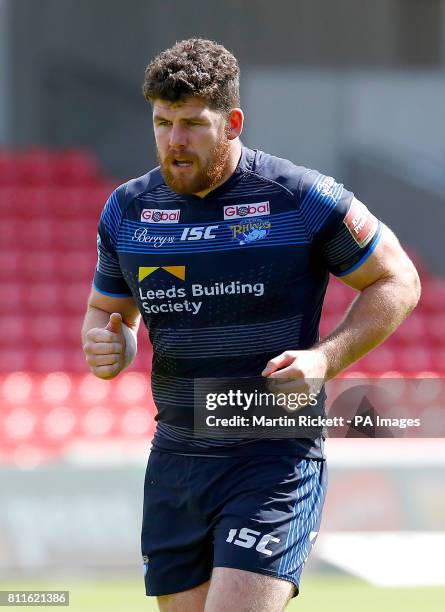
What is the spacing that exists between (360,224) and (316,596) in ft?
12.3

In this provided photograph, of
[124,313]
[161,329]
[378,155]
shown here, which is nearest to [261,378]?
[161,329]

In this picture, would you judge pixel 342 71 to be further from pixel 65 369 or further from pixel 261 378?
pixel 261 378

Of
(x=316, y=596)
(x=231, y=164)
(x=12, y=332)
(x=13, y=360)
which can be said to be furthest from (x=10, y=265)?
(x=231, y=164)

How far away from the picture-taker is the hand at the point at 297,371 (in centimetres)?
299

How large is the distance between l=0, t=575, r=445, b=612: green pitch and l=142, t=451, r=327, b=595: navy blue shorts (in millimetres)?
2920

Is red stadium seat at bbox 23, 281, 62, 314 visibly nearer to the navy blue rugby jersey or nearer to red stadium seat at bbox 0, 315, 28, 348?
red stadium seat at bbox 0, 315, 28, 348

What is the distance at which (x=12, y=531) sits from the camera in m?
6.88

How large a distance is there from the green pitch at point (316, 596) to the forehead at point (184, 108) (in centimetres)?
359

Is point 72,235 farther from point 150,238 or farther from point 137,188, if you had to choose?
point 150,238

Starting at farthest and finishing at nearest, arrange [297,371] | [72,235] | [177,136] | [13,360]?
[72,235]
[13,360]
[177,136]
[297,371]

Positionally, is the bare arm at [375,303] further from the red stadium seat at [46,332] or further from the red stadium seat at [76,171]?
→ the red stadium seat at [76,171]

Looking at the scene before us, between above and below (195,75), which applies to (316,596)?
below

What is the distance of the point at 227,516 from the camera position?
3.27 meters

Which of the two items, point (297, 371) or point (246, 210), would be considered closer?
point (297, 371)
